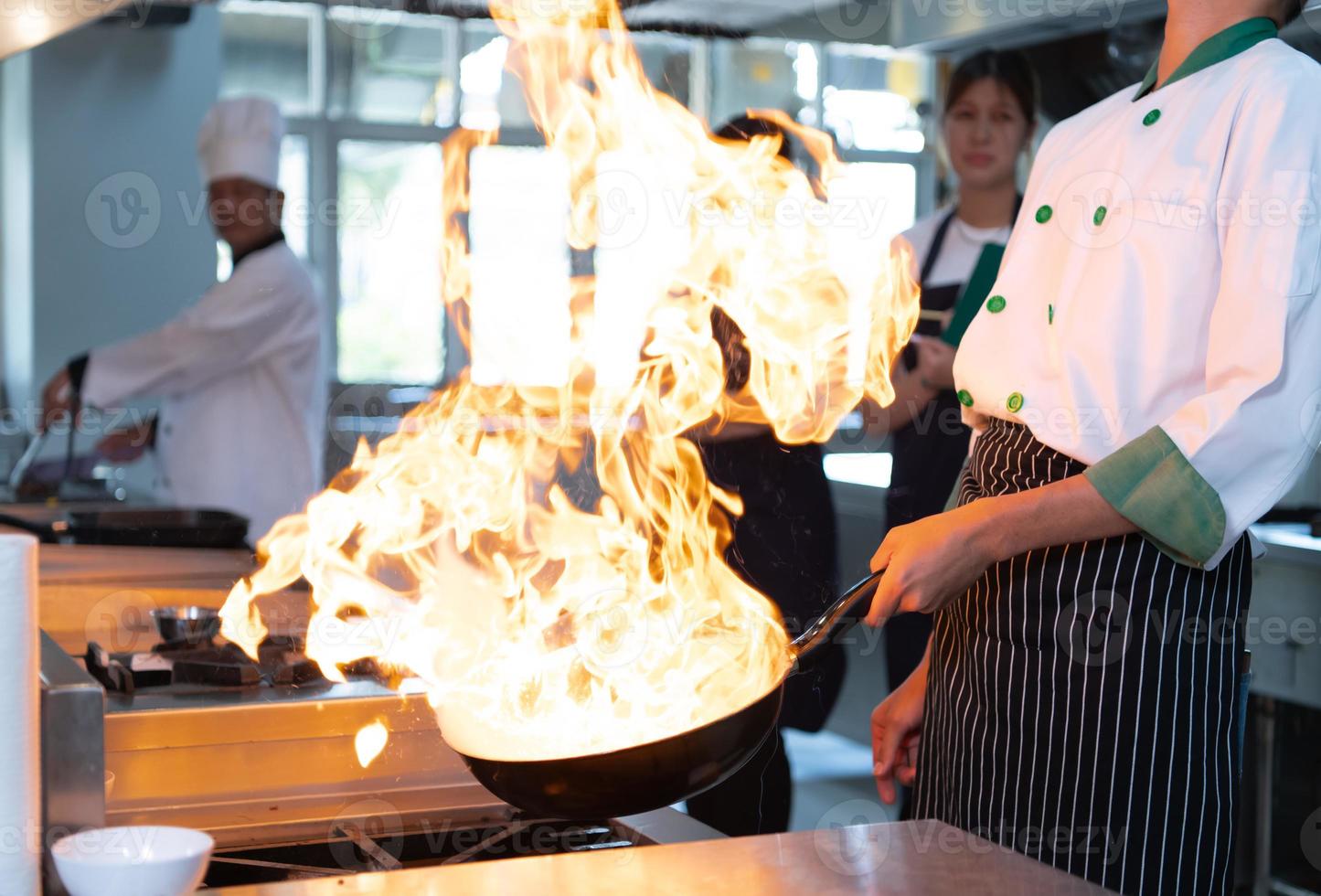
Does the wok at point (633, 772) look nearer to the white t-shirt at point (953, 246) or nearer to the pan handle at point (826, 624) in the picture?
the pan handle at point (826, 624)

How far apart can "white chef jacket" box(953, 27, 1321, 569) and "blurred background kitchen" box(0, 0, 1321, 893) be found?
0.75 m

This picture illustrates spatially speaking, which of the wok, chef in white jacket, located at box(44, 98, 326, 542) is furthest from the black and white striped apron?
chef in white jacket, located at box(44, 98, 326, 542)

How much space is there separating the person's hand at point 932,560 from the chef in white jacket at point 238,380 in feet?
7.09

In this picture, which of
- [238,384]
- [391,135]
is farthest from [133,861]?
[391,135]

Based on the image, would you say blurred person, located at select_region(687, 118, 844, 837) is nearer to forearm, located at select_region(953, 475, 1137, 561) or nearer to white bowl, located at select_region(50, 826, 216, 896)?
forearm, located at select_region(953, 475, 1137, 561)

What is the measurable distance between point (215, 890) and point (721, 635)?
47 cm

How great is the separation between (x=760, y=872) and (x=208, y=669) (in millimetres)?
677

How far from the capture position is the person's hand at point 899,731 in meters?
1.58

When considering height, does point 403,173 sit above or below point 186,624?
above

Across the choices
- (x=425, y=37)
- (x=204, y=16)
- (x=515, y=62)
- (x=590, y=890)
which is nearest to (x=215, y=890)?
(x=590, y=890)

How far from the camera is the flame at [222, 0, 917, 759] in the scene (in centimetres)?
116

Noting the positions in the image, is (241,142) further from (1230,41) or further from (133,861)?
(133,861)

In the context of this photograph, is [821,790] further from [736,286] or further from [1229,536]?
[1229,536]

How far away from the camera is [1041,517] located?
1270 mm
